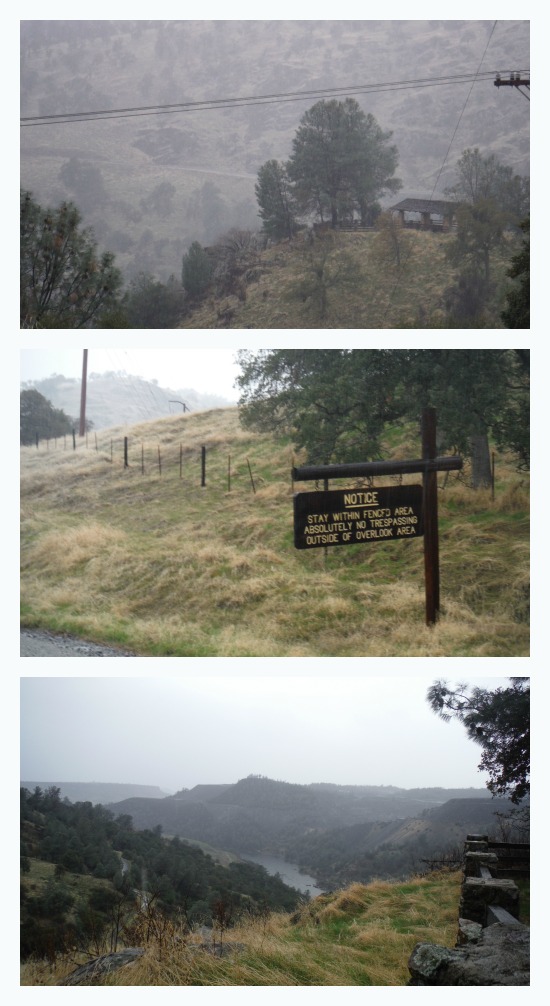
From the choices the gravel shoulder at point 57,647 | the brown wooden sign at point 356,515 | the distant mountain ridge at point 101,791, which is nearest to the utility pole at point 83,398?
the gravel shoulder at point 57,647

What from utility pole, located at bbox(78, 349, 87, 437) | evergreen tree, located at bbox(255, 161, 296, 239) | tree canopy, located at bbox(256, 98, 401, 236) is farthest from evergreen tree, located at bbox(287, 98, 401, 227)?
utility pole, located at bbox(78, 349, 87, 437)

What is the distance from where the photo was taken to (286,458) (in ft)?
32.1

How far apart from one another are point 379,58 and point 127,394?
7768 millimetres

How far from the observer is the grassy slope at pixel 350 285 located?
46.8 feet

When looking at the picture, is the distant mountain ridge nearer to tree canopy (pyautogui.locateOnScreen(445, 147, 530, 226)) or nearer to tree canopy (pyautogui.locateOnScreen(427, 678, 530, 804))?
tree canopy (pyautogui.locateOnScreen(427, 678, 530, 804))

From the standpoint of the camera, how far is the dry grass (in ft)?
21.9

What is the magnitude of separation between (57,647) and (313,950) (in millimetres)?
3475

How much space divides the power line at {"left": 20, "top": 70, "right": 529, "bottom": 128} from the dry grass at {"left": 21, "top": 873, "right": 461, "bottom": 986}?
11935 mm

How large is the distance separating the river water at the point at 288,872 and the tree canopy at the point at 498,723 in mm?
1791

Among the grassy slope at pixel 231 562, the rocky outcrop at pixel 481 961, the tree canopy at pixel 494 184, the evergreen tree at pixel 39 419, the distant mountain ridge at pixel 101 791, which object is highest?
the tree canopy at pixel 494 184

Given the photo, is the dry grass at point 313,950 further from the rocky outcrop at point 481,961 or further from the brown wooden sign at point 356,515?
the brown wooden sign at point 356,515

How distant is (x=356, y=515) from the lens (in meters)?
7.41

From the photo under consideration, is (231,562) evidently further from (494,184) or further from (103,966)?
(494,184)

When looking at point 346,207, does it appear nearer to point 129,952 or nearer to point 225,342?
point 225,342
